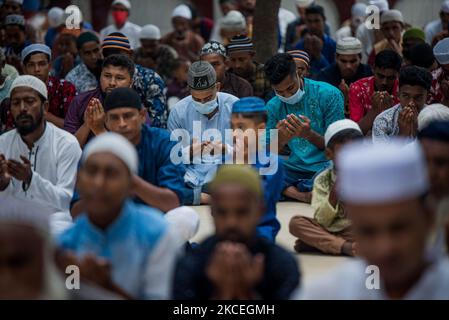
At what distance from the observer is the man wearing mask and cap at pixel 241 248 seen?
14.2 ft

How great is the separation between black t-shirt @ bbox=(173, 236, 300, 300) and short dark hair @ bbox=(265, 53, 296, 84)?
163 inches

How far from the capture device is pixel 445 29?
1283 cm

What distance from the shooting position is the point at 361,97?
967 centimetres

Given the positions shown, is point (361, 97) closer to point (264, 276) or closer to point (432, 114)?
point (432, 114)

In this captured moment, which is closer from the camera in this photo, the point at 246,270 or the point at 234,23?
the point at 246,270

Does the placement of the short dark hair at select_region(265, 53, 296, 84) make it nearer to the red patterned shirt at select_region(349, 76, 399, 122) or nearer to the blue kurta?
the red patterned shirt at select_region(349, 76, 399, 122)

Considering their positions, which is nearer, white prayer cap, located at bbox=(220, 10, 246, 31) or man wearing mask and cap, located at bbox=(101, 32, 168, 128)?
man wearing mask and cap, located at bbox=(101, 32, 168, 128)

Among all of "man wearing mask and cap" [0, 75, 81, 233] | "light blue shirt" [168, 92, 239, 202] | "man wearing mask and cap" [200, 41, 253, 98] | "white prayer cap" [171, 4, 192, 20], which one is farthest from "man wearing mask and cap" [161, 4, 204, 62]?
"man wearing mask and cap" [0, 75, 81, 233]

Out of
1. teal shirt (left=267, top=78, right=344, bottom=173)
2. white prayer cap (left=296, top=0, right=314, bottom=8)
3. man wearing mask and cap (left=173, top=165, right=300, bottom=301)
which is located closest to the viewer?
man wearing mask and cap (left=173, top=165, right=300, bottom=301)

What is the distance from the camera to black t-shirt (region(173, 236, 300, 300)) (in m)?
4.42

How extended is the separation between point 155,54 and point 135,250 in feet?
Result: 28.6

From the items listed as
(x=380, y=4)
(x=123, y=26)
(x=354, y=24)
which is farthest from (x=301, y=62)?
(x=123, y=26)

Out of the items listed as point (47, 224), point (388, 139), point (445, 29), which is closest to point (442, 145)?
point (47, 224)

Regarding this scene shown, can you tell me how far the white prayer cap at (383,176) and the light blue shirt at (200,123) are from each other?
17.3 feet
